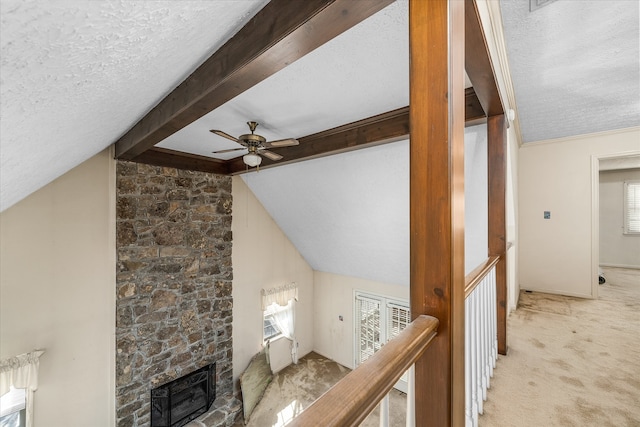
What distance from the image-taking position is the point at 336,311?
5.84m

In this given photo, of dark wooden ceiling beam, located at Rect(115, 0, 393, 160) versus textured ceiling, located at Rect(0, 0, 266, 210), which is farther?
dark wooden ceiling beam, located at Rect(115, 0, 393, 160)

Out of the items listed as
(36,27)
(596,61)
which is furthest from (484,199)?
(36,27)

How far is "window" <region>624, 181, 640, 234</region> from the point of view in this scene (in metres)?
5.73

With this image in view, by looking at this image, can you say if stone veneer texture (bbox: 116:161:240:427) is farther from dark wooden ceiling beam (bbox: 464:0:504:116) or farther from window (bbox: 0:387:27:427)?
dark wooden ceiling beam (bbox: 464:0:504:116)

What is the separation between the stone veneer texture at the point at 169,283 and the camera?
3.32 metres

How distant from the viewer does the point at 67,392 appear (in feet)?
9.57

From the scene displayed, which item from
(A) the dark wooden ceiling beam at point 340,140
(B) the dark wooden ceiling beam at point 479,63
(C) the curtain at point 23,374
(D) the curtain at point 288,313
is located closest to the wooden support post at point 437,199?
(B) the dark wooden ceiling beam at point 479,63

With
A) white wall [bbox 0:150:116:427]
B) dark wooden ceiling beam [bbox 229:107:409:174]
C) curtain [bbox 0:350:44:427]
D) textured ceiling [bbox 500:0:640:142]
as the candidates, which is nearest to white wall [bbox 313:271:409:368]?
dark wooden ceiling beam [bbox 229:107:409:174]

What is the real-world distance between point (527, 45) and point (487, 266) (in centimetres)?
161

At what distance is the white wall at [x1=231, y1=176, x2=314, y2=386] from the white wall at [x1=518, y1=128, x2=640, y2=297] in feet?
14.0

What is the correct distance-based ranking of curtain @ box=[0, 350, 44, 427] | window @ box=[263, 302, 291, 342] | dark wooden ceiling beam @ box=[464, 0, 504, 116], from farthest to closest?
window @ box=[263, 302, 291, 342] < curtain @ box=[0, 350, 44, 427] < dark wooden ceiling beam @ box=[464, 0, 504, 116]

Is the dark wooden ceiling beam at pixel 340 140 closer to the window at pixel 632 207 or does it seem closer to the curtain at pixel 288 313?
the curtain at pixel 288 313

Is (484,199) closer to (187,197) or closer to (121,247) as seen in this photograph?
(187,197)

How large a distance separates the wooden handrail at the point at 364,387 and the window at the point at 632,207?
8221mm
